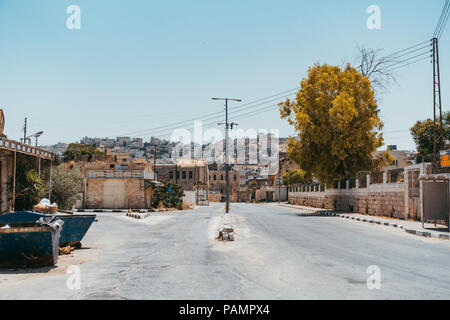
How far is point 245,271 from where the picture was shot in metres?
9.06

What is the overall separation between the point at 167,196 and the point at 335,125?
23.5 metres

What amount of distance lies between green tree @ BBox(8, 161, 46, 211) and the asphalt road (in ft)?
19.6

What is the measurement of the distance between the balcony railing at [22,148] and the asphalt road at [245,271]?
4.89 m

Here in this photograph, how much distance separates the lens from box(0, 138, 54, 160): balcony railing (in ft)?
52.1

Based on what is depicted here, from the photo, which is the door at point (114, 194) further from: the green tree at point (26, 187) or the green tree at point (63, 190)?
the green tree at point (26, 187)

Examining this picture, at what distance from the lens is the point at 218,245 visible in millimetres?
14070

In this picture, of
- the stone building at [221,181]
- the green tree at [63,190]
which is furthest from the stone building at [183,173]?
the green tree at [63,190]

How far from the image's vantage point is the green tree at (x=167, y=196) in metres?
51.2

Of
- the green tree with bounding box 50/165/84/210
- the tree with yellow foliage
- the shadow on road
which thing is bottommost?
the shadow on road

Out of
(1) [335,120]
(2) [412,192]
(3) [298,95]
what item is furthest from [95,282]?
(3) [298,95]

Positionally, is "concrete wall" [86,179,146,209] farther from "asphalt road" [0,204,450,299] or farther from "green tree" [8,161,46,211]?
"asphalt road" [0,204,450,299]

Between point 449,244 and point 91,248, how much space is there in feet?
37.6

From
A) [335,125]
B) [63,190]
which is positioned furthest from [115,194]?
[335,125]

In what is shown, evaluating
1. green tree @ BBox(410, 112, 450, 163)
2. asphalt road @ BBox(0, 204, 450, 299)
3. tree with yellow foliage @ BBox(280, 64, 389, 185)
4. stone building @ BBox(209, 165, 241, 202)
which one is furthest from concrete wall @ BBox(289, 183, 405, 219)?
stone building @ BBox(209, 165, 241, 202)
